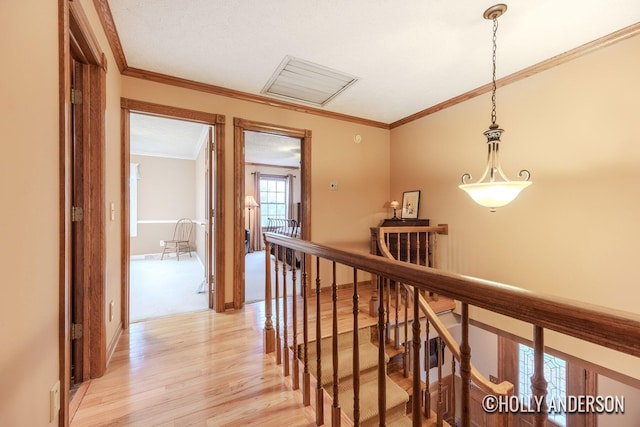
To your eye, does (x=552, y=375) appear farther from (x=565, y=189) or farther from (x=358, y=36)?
(x=358, y=36)

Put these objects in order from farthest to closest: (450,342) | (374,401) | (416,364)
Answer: (374,401) < (450,342) < (416,364)

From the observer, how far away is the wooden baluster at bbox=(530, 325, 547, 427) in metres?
0.57

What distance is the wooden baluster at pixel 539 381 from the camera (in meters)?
0.57

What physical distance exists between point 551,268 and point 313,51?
282cm

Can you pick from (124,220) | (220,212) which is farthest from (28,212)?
(220,212)

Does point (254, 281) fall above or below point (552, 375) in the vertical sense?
above

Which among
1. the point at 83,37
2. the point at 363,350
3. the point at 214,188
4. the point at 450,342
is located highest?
the point at 83,37

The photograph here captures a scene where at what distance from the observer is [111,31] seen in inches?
76.0

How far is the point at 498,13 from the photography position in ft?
5.89

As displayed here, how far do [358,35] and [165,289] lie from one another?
3.80m

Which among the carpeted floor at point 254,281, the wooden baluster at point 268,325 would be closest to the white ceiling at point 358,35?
the wooden baluster at point 268,325

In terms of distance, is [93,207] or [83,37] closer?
[83,37]

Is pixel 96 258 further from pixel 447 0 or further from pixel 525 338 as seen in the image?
pixel 525 338

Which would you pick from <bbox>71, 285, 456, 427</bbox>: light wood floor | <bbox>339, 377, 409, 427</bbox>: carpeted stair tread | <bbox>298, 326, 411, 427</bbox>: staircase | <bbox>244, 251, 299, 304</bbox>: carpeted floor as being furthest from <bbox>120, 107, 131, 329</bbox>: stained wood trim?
<bbox>339, 377, 409, 427</bbox>: carpeted stair tread
